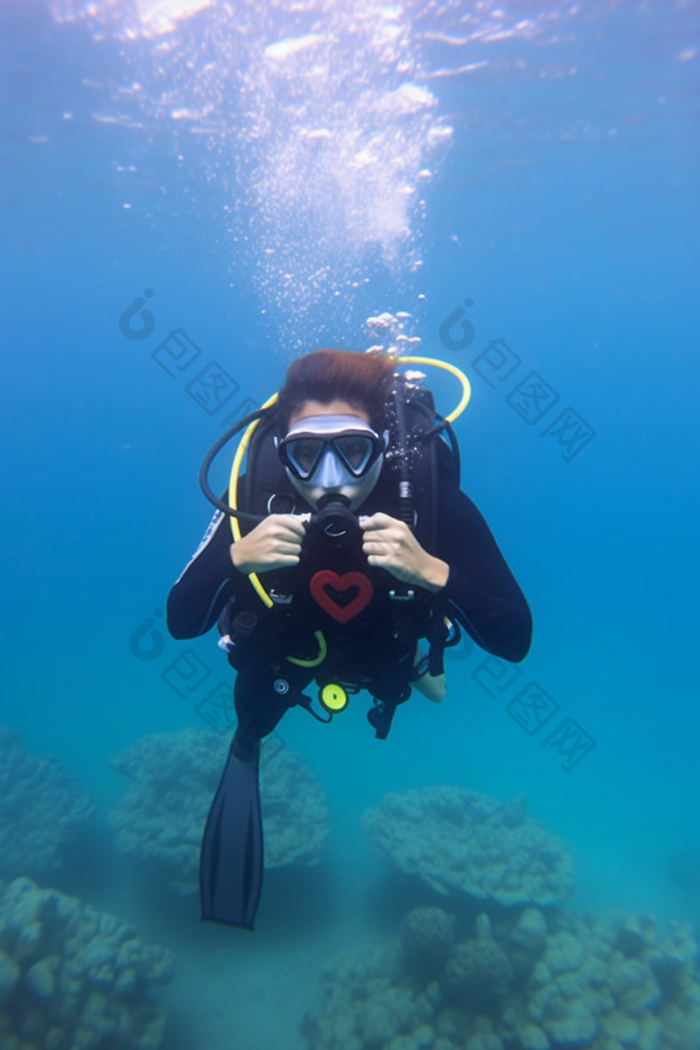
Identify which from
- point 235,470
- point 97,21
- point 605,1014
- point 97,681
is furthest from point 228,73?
point 97,681

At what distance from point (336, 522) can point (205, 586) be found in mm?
1111

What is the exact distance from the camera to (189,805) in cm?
1038

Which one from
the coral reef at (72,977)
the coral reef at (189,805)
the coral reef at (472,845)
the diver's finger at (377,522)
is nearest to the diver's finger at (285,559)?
the diver's finger at (377,522)

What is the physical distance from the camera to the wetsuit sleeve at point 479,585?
358cm

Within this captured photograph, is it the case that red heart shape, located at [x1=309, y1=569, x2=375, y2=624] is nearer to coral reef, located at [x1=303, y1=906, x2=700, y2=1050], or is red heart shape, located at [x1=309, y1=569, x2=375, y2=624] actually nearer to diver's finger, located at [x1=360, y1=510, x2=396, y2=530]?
diver's finger, located at [x1=360, y1=510, x2=396, y2=530]

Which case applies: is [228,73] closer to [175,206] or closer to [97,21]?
[97,21]

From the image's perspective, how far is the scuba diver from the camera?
3.39 metres

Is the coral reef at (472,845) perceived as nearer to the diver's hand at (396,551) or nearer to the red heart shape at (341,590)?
the red heart shape at (341,590)

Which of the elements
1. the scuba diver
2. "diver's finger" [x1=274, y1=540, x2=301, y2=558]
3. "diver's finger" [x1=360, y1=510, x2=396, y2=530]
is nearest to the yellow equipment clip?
the scuba diver

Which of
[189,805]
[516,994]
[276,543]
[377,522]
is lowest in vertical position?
[516,994]

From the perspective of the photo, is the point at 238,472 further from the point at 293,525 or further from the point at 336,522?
the point at 336,522

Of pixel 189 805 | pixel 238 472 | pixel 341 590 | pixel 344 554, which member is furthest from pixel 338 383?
pixel 189 805

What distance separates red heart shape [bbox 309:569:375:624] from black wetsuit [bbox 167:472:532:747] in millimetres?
230

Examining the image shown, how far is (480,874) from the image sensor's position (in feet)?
29.5
